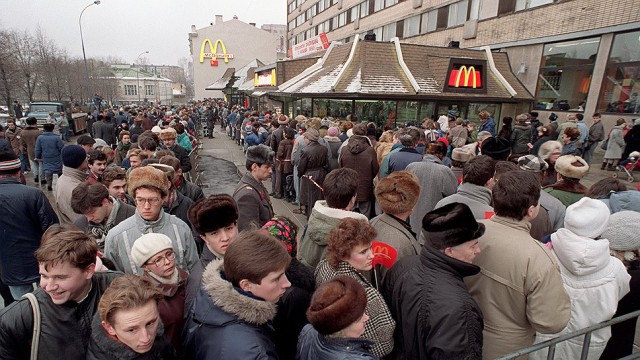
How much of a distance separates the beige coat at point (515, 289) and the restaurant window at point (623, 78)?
13910mm

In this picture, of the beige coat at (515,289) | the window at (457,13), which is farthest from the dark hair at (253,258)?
the window at (457,13)

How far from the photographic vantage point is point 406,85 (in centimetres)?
1247

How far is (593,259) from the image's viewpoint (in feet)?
6.60

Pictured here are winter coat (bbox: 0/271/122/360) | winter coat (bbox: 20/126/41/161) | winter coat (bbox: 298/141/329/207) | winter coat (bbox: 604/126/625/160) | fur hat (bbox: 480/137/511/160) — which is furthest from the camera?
winter coat (bbox: 604/126/625/160)

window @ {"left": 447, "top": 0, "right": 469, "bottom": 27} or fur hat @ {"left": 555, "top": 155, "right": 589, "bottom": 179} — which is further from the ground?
window @ {"left": 447, "top": 0, "right": 469, "bottom": 27}

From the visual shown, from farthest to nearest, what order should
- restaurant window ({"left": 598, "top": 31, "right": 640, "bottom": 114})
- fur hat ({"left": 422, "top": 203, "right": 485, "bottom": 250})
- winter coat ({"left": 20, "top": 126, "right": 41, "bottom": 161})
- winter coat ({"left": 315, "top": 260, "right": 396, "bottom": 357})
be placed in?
restaurant window ({"left": 598, "top": 31, "right": 640, "bottom": 114}) → winter coat ({"left": 20, "top": 126, "right": 41, "bottom": 161}) → winter coat ({"left": 315, "top": 260, "right": 396, "bottom": 357}) → fur hat ({"left": 422, "top": 203, "right": 485, "bottom": 250})

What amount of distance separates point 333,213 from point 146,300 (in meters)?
1.37

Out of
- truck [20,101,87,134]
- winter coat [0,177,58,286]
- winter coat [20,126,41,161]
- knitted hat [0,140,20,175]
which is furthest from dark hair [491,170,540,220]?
truck [20,101,87,134]

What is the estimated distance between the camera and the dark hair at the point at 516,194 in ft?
7.05

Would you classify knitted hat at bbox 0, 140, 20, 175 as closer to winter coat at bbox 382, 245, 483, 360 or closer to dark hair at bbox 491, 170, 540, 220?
winter coat at bbox 382, 245, 483, 360

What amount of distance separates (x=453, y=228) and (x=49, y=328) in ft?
7.48

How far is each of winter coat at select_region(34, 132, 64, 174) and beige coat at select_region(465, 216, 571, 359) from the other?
958 cm

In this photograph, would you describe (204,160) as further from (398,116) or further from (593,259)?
(593,259)

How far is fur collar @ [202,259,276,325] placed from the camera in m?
1.50
